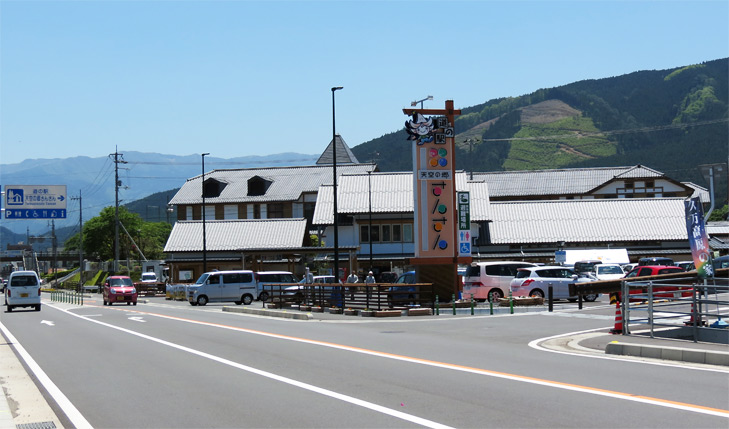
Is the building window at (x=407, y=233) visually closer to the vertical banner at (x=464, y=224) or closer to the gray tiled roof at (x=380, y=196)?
the gray tiled roof at (x=380, y=196)

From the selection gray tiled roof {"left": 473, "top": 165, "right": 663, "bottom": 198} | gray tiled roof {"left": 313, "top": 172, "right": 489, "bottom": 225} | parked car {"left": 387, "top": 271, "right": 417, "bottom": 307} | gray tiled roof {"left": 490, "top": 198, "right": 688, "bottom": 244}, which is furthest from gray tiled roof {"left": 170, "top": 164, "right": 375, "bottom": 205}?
parked car {"left": 387, "top": 271, "right": 417, "bottom": 307}

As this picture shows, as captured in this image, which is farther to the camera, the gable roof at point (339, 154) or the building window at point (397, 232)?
the gable roof at point (339, 154)

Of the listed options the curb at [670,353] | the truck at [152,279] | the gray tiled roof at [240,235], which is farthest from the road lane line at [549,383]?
the gray tiled roof at [240,235]

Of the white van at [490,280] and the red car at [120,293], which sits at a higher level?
the white van at [490,280]

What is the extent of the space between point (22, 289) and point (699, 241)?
34189 mm

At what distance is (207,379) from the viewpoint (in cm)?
1225

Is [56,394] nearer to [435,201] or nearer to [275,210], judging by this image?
[435,201]

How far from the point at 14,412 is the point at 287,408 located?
12.0 feet

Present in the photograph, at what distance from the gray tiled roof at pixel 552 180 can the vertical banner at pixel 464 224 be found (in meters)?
54.0

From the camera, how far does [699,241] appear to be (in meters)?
18.3

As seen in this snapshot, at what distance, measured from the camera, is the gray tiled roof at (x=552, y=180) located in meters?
95.5

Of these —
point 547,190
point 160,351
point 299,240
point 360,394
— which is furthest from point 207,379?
point 547,190

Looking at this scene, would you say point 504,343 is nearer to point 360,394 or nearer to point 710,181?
point 710,181

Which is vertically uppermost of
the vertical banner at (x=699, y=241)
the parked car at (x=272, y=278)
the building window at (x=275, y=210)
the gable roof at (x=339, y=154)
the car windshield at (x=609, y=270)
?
the gable roof at (x=339, y=154)
